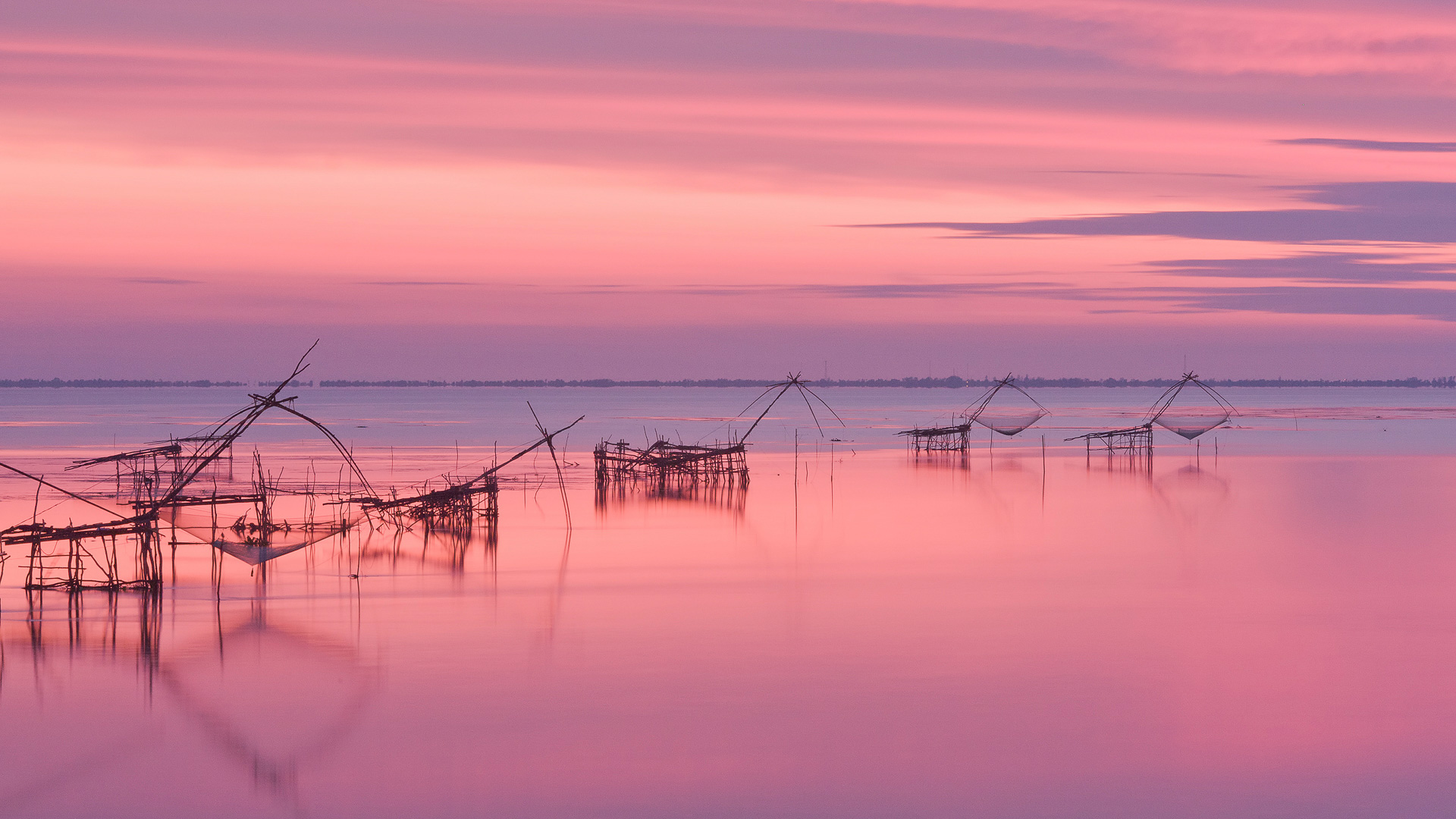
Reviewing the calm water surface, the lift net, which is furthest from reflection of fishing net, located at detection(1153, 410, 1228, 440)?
the calm water surface

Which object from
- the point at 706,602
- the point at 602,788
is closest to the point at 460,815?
the point at 602,788

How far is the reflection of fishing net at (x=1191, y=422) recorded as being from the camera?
36969mm

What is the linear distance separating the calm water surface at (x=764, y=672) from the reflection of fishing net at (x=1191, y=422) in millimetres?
15121

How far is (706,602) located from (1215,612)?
4.95 metres

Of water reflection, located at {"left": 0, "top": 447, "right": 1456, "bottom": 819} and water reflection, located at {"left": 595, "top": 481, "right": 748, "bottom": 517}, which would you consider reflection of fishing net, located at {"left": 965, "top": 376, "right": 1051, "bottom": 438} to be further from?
water reflection, located at {"left": 0, "top": 447, "right": 1456, "bottom": 819}

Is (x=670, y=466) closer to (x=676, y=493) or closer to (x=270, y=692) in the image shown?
(x=676, y=493)

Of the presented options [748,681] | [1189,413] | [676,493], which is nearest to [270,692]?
[748,681]

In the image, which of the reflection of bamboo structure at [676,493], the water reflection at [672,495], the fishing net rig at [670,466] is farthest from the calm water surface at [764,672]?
the fishing net rig at [670,466]

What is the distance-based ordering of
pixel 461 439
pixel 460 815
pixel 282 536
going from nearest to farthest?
pixel 460 815, pixel 282 536, pixel 461 439

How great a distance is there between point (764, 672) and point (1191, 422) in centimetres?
5283

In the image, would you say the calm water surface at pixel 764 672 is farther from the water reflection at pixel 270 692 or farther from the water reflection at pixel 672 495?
the water reflection at pixel 672 495

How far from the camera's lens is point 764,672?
10961 mm

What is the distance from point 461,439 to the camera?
48125mm

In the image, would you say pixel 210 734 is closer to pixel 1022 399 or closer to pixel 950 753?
pixel 950 753
